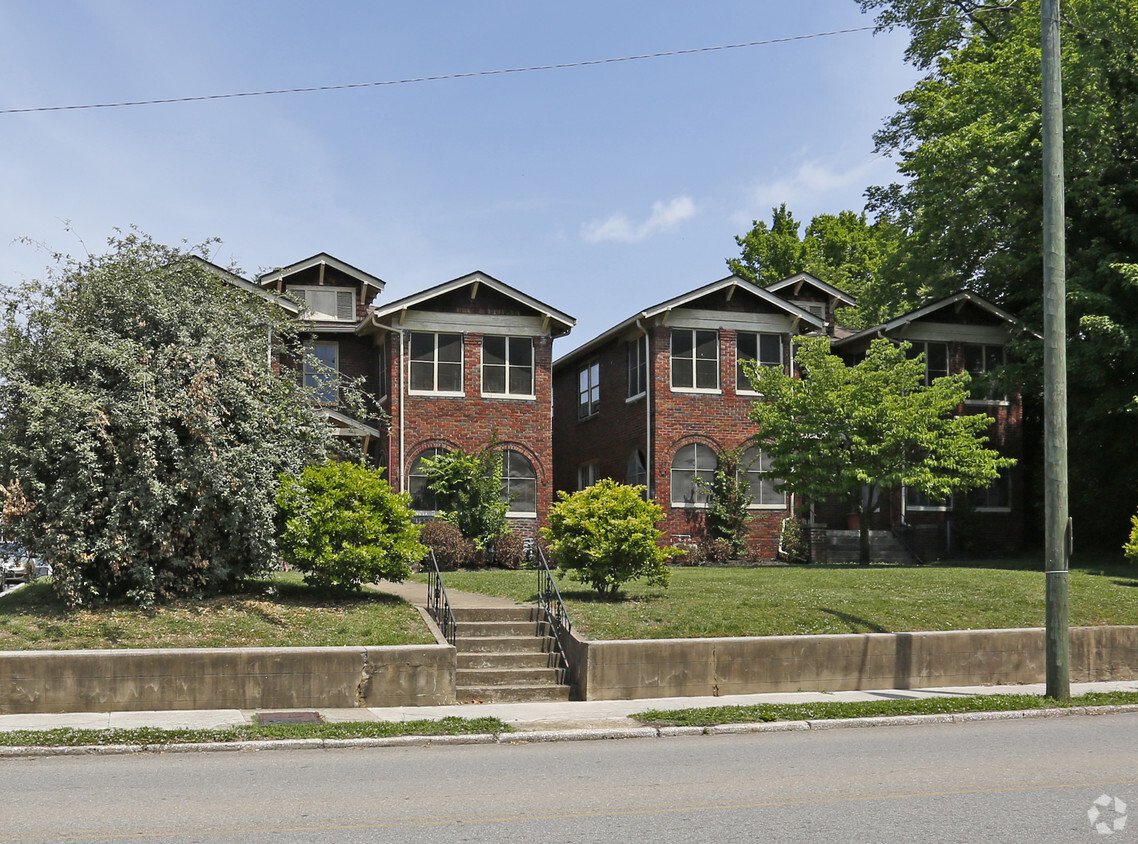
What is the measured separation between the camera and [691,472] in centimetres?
3198

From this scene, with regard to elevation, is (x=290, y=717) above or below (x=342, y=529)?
below

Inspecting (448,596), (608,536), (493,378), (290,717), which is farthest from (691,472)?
(290,717)

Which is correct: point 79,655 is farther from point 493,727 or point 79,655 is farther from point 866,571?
point 866,571

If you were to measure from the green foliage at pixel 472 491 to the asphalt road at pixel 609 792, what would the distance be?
17.5 m

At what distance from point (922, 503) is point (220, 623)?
24.8 m

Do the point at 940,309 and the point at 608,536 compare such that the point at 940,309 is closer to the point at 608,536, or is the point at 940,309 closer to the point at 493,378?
the point at 493,378

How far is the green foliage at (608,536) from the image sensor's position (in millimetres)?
16578

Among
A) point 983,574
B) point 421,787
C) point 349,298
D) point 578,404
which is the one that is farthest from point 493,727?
point 578,404

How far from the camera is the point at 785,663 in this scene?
15.2 m

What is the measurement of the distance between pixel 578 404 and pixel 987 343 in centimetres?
1345

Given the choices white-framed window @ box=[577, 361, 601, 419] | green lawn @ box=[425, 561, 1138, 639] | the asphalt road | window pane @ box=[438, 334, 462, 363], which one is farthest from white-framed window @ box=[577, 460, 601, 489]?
the asphalt road

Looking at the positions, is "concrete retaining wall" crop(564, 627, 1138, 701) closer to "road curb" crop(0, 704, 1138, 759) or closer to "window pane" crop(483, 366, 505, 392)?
"road curb" crop(0, 704, 1138, 759)

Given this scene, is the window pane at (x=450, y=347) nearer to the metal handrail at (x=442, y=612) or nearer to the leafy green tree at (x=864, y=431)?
the leafy green tree at (x=864, y=431)

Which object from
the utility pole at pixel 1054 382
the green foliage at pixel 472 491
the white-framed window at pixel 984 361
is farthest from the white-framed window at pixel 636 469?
the utility pole at pixel 1054 382
